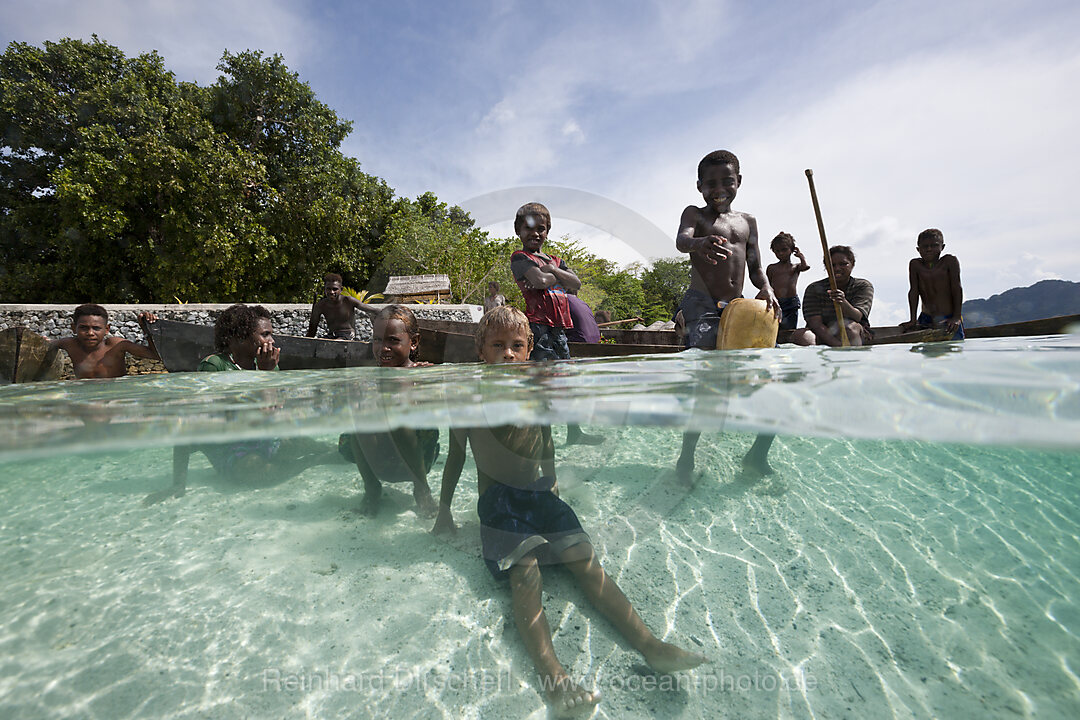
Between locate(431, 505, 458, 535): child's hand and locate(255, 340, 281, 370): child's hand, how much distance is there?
2.43m

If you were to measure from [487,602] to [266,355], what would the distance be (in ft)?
10.7

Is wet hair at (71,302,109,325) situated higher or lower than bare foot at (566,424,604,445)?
higher

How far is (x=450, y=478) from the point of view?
3334mm

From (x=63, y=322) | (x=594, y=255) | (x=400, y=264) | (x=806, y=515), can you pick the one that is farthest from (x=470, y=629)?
(x=594, y=255)

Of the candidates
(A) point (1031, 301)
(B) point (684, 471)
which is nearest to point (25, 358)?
(B) point (684, 471)

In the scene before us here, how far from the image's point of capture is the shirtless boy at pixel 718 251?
4340 mm

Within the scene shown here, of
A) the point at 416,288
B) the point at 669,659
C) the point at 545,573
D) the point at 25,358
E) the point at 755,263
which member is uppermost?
the point at 416,288

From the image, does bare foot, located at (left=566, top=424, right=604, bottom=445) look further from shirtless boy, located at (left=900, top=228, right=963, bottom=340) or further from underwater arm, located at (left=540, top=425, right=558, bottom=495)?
shirtless boy, located at (left=900, top=228, right=963, bottom=340)

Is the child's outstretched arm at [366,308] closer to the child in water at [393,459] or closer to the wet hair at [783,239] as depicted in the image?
the child in water at [393,459]

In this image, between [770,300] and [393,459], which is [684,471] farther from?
[393,459]

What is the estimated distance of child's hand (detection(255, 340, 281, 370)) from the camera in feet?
15.2

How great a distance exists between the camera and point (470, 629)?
2.75 meters

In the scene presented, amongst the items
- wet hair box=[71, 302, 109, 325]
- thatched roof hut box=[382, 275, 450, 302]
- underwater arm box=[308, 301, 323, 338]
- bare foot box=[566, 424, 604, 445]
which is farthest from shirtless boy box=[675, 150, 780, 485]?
thatched roof hut box=[382, 275, 450, 302]

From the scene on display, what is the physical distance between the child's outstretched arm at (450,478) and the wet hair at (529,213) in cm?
226
